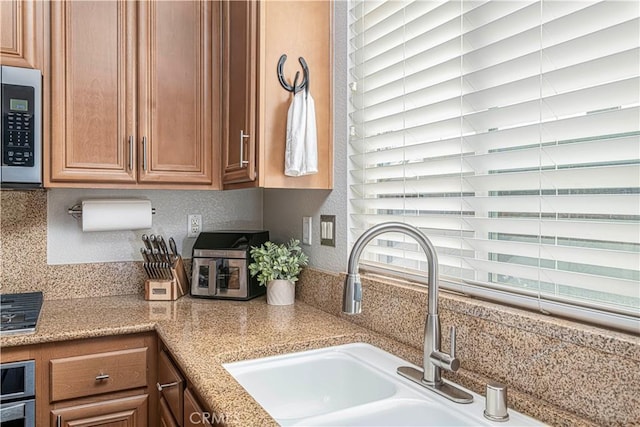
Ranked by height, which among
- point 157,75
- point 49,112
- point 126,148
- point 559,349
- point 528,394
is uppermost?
point 157,75

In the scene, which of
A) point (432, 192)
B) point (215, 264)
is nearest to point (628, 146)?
point (432, 192)

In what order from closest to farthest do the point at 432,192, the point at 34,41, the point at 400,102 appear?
the point at 432,192 → the point at 400,102 → the point at 34,41

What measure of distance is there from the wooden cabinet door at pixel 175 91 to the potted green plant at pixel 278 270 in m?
0.45

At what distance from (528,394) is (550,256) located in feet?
0.99

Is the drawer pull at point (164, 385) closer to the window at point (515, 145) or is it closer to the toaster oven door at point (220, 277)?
the toaster oven door at point (220, 277)

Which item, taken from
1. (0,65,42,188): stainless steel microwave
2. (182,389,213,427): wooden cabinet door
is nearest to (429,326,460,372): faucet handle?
(182,389,213,427): wooden cabinet door

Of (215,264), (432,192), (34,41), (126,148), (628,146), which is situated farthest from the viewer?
(215,264)

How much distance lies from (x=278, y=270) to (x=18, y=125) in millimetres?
1091

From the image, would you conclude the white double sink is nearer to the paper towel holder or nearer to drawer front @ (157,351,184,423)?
drawer front @ (157,351,184,423)

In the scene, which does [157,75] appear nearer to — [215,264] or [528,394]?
[215,264]

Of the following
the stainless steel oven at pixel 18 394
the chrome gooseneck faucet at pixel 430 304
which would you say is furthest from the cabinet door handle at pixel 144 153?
the chrome gooseneck faucet at pixel 430 304

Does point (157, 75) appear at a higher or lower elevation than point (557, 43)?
higher

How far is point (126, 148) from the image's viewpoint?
1.88 meters

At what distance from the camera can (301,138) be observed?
5.38ft
